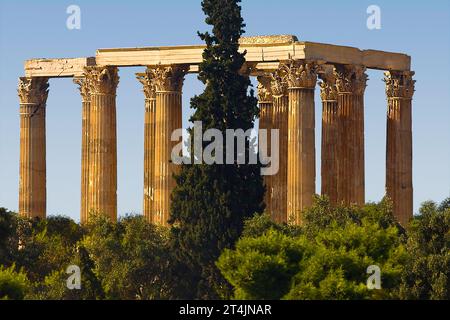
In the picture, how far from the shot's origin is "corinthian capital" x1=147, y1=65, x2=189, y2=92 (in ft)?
472

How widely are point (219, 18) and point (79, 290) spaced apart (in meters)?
19.0

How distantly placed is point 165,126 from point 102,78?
16.7ft

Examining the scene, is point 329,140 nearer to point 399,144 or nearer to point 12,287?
point 399,144

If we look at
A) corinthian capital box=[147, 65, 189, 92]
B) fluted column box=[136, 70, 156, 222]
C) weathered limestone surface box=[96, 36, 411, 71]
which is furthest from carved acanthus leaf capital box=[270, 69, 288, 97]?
fluted column box=[136, 70, 156, 222]

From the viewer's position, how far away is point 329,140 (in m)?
146

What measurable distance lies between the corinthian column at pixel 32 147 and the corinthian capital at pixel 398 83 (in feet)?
61.8

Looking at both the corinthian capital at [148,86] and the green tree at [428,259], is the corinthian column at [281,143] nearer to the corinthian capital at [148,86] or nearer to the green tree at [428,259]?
the corinthian capital at [148,86]

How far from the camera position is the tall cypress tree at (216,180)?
439ft

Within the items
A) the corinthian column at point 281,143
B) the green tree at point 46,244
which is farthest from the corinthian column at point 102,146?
the corinthian column at point 281,143

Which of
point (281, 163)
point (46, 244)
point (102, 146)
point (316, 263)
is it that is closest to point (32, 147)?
point (102, 146)

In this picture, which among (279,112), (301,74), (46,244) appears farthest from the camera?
(279,112)

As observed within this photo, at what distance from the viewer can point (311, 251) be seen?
407 ft
